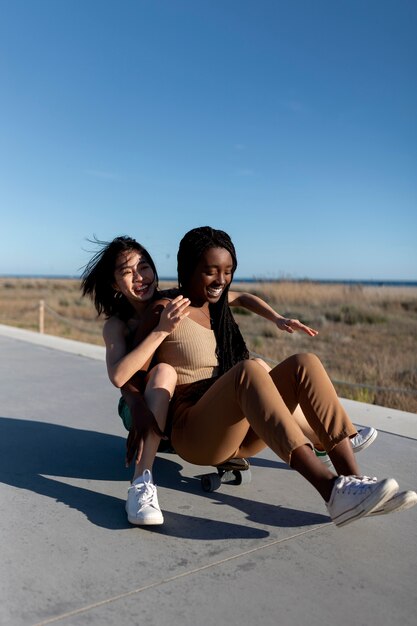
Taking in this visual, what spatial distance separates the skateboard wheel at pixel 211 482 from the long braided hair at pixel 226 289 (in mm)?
469

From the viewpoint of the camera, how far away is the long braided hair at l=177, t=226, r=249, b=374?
2.74m

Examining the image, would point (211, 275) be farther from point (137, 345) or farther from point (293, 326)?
point (293, 326)

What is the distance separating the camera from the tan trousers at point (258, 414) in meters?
2.23

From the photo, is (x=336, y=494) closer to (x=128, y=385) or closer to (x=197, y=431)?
(x=197, y=431)

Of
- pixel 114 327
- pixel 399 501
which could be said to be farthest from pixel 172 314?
pixel 399 501

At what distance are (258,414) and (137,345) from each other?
68 centimetres

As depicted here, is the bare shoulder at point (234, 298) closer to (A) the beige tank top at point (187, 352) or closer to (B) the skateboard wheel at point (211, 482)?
(A) the beige tank top at point (187, 352)

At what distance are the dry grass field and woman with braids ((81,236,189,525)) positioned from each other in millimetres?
2973

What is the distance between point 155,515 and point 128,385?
0.58 m

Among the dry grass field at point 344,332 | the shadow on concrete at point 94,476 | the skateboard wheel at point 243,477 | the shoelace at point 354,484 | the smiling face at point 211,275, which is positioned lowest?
the dry grass field at point 344,332

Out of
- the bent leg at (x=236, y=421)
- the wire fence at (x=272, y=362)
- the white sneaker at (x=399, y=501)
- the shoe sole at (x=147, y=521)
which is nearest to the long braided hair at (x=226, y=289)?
the bent leg at (x=236, y=421)

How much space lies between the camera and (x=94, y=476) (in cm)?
302

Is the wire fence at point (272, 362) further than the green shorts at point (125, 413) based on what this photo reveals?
Yes

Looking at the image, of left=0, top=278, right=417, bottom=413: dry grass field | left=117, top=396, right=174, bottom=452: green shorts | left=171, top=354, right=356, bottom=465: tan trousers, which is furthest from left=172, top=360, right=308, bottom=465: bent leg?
left=0, top=278, right=417, bottom=413: dry grass field
